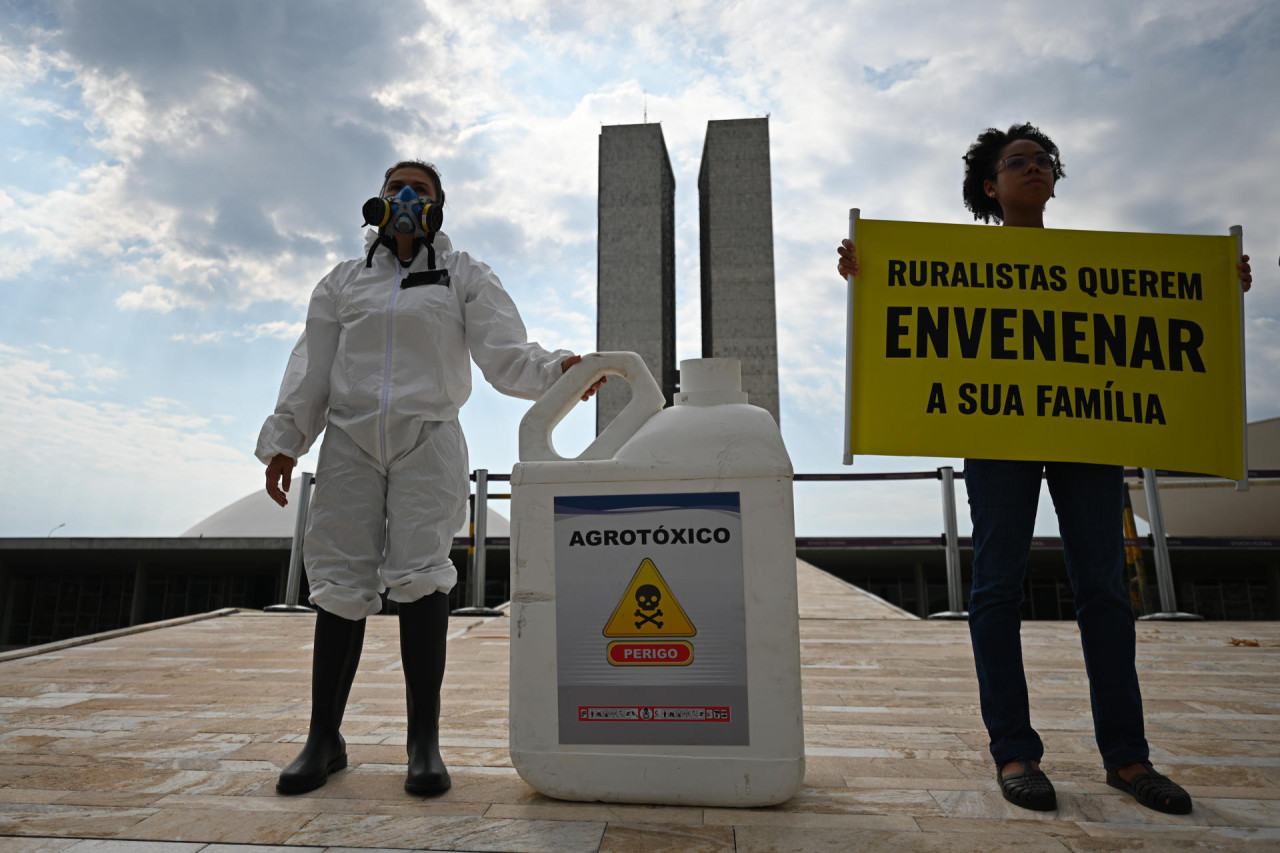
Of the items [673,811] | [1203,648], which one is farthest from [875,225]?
[1203,648]

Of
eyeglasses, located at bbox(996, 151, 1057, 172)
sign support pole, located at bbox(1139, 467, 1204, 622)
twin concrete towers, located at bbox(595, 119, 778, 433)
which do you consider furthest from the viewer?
twin concrete towers, located at bbox(595, 119, 778, 433)

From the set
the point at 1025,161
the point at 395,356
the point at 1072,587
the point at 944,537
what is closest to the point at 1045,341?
the point at 1025,161

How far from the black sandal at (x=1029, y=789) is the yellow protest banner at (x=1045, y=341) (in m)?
0.55

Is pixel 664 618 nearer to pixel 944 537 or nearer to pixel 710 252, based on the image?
pixel 944 537

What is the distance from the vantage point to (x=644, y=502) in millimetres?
1262

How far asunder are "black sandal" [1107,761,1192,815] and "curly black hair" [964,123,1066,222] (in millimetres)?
1079

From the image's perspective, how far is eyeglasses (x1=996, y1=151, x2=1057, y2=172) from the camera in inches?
61.1

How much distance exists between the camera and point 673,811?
1.17 meters

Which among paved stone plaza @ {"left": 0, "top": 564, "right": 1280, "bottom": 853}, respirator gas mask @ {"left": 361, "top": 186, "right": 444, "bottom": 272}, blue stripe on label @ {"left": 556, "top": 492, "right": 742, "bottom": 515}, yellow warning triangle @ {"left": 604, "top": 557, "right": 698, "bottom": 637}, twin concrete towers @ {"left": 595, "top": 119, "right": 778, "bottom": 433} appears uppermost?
twin concrete towers @ {"left": 595, "top": 119, "right": 778, "bottom": 433}

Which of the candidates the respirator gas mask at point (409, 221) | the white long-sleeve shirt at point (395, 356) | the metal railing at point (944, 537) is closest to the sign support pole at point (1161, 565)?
the metal railing at point (944, 537)

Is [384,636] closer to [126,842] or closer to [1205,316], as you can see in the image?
[126,842]

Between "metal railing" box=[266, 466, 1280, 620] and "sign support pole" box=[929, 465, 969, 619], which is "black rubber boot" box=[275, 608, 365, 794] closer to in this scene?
"metal railing" box=[266, 466, 1280, 620]

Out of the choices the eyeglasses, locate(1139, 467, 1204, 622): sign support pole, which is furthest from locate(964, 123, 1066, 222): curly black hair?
locate(1139, 467, 1204, 622): sign support pole

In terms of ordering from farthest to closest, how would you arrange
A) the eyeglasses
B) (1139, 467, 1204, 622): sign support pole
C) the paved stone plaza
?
(1139, 467, 1204, 622): sign support pole < the eyeglasses < the paved stone plaza
